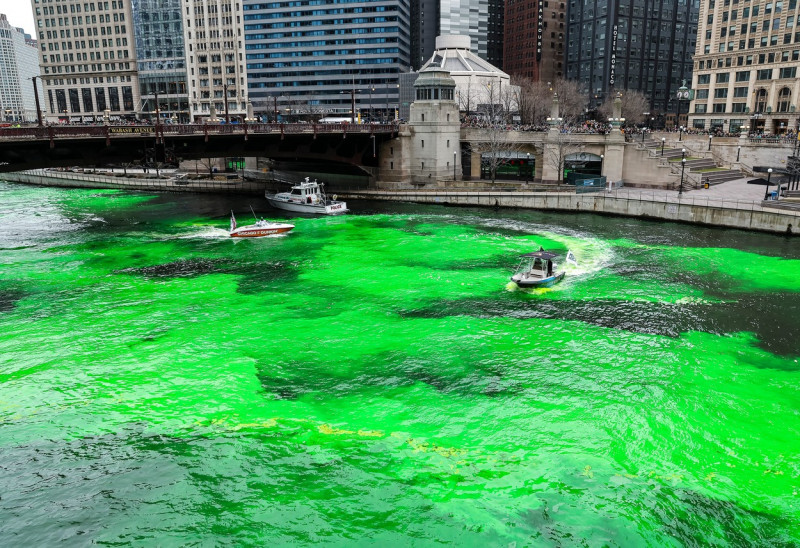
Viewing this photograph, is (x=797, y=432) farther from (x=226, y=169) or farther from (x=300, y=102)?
(x=300, y=102)

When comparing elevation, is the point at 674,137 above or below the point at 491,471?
above

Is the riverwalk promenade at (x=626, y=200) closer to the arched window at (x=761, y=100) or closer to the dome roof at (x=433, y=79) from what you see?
the dome roof at (x=433, y=79)

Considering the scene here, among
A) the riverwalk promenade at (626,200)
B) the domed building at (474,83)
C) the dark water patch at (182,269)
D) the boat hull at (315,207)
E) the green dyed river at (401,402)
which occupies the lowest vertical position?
the green dyed river at (401,402)

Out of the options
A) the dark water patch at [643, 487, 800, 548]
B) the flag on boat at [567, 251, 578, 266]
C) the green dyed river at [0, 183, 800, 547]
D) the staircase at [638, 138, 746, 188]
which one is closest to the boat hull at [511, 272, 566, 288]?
the green dyed river at [0, 183, 800, 547]

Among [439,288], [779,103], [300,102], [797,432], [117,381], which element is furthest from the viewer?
[300,102]

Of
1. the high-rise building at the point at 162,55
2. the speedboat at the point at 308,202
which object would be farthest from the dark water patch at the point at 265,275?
the high-rise building at the point at 162,55

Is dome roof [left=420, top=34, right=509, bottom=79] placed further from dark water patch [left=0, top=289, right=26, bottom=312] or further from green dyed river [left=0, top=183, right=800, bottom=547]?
dark water patch [left=0, top=289, right=26, bottom=312]

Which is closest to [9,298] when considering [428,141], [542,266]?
[542,266]

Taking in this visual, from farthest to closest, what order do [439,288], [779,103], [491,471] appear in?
[779,103] → [439,288] → [491,471]

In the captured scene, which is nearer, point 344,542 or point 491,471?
point 344,542

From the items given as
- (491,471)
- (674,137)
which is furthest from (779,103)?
(491,471)
